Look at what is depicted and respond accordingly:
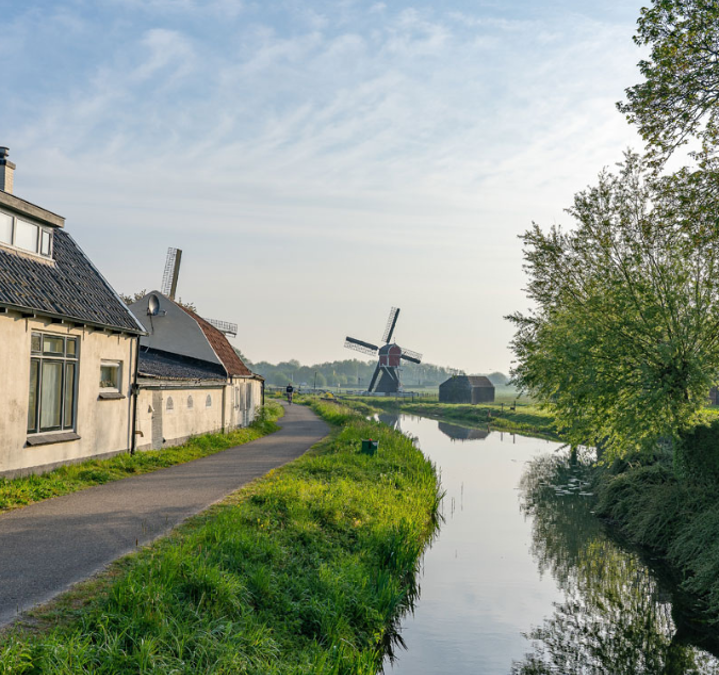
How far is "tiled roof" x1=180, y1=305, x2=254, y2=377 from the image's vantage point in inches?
1000

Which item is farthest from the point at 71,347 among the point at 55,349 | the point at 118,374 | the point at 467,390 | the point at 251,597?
the point at 467,390

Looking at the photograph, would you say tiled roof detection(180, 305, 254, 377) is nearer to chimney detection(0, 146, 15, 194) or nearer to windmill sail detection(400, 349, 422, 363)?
chimney detection(0, 146, 15, 194)

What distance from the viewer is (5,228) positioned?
13109 mm

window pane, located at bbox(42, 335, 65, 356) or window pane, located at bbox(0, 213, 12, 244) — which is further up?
window pane, located at bbox(0, 213, 12, 244)

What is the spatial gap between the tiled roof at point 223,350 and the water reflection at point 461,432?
17115mm

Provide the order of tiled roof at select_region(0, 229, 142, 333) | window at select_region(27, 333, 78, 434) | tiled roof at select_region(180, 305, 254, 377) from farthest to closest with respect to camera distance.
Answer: tiled roof at select_region(180, 305, 254, 377), window at select_region(27, 333, 78, 434), tiled roof at select_region(0, 229, 142, 333)

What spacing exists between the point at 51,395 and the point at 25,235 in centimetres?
377

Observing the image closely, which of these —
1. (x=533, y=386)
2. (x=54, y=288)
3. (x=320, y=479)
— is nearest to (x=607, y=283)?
(x=533, y=386)

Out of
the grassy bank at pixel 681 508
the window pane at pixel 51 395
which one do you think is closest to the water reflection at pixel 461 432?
the grassy bank at pixel 681 508

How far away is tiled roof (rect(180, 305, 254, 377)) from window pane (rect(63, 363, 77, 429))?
10940 millimetres

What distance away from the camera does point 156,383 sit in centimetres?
1772

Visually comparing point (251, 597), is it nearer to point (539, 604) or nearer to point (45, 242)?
point (539, 604)

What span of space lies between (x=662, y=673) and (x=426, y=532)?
Result: 6.60 meters

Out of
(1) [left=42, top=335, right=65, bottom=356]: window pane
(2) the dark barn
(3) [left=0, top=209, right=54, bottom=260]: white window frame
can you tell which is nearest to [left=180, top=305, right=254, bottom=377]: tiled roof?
(3) [left=0, top=209, right=54, bottom=260]: white window frame
